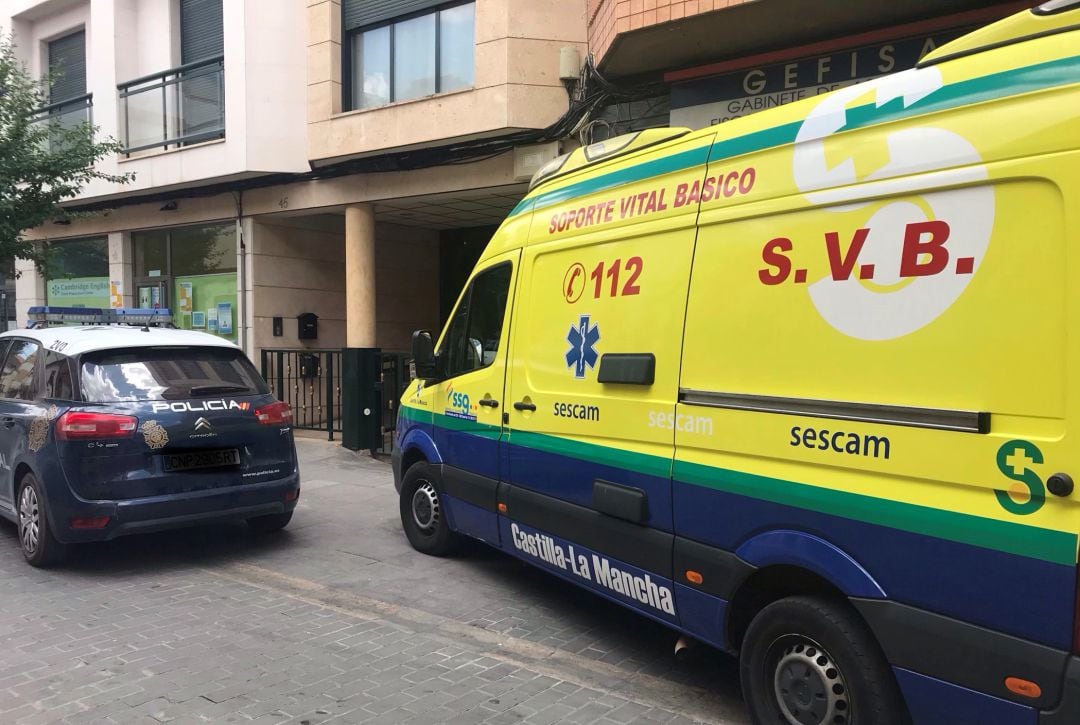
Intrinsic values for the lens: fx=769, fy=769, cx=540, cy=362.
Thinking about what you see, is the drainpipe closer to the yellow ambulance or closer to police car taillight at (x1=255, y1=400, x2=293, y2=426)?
police car taillight at (x1=255, y1=400, x2=293, y2=426)

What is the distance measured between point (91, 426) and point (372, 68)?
720cm

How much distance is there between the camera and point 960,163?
248cm

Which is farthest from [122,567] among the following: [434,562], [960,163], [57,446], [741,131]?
[960,163]

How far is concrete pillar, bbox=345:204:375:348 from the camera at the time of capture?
36.3ft

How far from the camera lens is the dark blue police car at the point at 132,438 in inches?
203

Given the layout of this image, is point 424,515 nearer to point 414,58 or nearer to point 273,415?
point 273,415

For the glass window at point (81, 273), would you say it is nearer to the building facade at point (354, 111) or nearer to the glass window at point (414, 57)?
the building facade at point (354, 111)

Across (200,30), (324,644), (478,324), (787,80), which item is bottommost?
(324,644)

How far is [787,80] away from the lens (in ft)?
23.9

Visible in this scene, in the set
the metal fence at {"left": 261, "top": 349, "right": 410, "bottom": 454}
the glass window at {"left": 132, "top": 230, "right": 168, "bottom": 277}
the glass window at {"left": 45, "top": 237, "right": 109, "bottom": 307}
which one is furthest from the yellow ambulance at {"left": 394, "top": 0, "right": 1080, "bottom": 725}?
the glass window at {"left": 45, "top": 237, "right": 109, "bottom": 307}

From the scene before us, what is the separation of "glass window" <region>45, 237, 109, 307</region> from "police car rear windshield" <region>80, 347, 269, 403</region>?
10.9 metres

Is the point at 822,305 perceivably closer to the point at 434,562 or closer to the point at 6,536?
the point at 434,562

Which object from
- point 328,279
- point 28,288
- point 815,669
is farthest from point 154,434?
point 28,288

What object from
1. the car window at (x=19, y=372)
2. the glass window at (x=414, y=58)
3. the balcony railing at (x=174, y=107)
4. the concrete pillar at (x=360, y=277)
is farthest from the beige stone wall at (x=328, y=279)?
the car window at (x=19, y=372)
